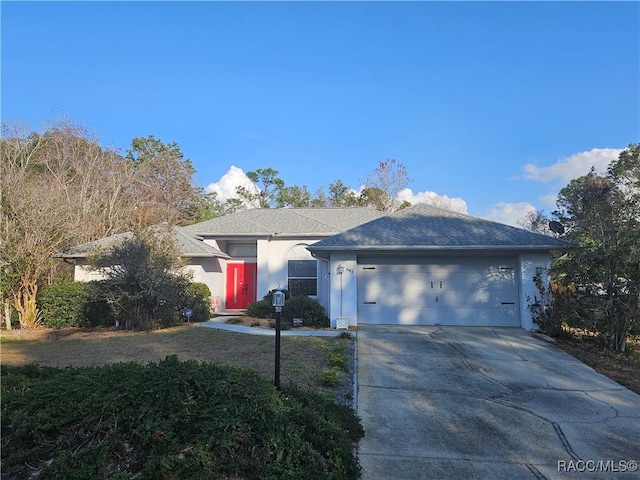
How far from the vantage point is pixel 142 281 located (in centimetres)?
1110

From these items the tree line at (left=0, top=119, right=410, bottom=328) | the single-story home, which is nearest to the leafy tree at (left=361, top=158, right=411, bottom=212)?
the tree line at (left=0, top=119, right=410, bottom=328)

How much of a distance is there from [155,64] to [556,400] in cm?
1265

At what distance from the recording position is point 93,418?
3.17m

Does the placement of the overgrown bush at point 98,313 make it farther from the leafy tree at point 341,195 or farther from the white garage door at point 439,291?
the leafy tree at point 341,195

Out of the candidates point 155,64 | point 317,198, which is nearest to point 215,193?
point 317,198

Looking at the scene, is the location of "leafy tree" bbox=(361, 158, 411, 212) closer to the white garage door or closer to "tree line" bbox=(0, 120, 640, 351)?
"tree line" bbox=(0, 120, 640, 351)

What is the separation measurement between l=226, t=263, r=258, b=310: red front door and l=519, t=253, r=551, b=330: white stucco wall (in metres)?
10.6

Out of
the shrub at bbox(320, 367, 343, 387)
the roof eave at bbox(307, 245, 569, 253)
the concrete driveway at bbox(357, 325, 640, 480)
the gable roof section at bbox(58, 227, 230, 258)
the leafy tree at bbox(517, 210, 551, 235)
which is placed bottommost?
the concrete driveway at bbox(357, 325, 640, 480)

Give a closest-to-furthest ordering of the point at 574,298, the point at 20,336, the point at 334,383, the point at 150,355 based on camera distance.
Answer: the point at 334,383 < the point at 150,355 < the point at 574,298 < the point at 20,336

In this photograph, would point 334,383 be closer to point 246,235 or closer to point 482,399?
point 482,399

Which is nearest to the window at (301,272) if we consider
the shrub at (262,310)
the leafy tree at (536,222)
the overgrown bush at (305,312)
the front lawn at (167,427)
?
the shrub at (262,310)

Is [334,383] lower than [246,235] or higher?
lower

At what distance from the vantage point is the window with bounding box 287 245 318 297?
52.3ft

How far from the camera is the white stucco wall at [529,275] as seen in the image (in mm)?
10891
